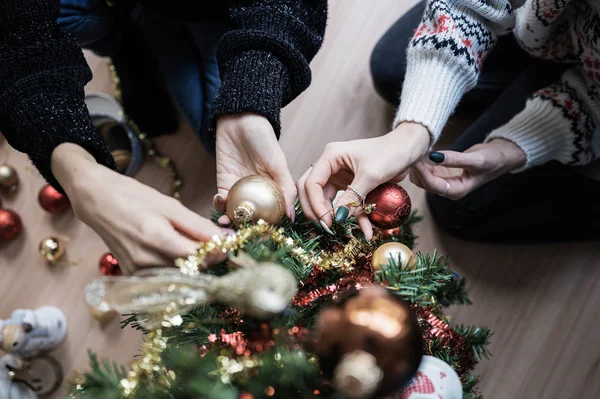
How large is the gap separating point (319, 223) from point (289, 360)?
0.75 feet

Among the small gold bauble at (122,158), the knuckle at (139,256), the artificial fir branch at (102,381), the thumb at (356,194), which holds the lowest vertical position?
the small gold bauble at (122,158)

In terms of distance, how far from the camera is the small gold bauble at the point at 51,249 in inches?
41.3

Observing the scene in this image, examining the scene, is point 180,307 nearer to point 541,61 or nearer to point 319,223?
point 319,223

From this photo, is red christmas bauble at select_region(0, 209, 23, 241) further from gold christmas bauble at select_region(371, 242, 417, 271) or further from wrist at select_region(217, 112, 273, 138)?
gold christmas bauble at select_region(371, 242, 417, 271)

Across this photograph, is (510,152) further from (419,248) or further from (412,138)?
(419,248)

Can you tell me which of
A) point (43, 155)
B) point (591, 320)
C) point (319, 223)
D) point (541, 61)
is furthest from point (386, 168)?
point (591, 320)

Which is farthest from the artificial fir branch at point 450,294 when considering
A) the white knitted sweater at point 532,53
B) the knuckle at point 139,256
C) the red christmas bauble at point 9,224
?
the red christmas bauble at point 9,224

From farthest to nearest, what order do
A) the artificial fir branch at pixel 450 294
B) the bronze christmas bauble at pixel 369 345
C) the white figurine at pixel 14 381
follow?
the white figurine at pixel 14 381
the artificial fir branch at pixel 450 294
the bronze christmas bauble at pixel 369 345

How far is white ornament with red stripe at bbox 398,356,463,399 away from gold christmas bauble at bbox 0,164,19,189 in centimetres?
104

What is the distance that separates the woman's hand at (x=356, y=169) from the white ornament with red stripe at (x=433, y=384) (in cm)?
20

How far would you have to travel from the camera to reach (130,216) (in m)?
0.51

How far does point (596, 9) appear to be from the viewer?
26.1 inches

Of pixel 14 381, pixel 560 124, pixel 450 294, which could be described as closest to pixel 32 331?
pixel 14 381

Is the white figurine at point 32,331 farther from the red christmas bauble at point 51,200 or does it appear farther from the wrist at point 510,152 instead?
the wrist at point 510,152
